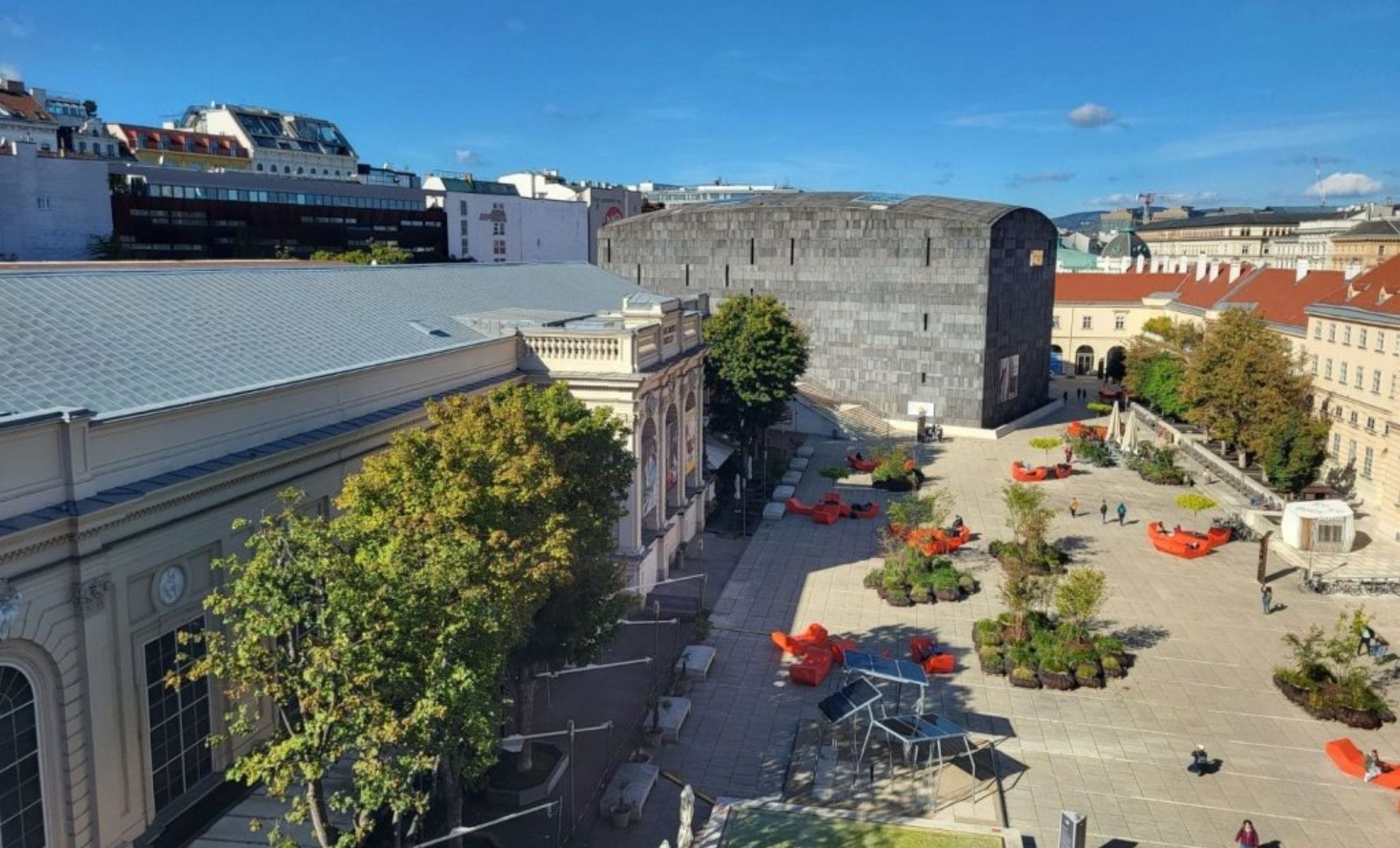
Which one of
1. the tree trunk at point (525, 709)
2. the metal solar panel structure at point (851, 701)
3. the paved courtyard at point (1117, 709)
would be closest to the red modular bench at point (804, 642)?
the paved courtyard at point (1117, 709)

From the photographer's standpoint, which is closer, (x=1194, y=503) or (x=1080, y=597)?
(x=1080, y=597)

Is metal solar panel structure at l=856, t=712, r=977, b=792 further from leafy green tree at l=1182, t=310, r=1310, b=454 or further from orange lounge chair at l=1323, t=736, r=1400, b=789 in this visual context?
leafy green tree at l=1182, t=310, r=1310, b=454

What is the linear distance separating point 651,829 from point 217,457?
44.2 feet

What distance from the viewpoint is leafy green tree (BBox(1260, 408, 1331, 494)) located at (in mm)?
54125

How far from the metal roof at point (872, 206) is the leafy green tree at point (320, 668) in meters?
71.7

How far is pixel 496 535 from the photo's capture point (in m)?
21.7

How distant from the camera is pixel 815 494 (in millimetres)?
61406

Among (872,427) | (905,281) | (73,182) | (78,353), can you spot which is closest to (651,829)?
(78,353)

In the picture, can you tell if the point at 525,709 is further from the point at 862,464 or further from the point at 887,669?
the point at 862,464

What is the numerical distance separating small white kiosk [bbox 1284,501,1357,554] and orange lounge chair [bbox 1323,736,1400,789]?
20.9 m

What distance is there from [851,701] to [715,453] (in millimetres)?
30474

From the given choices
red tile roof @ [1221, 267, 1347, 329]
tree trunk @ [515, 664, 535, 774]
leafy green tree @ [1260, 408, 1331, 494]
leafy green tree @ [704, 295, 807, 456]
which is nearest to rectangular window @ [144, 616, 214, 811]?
tree trunk @ [515, 664, 535, 774]

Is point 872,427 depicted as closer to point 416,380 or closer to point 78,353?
point 416,380

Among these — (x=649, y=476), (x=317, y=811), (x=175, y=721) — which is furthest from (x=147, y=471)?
(x=649, y=476)
